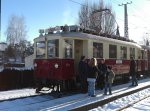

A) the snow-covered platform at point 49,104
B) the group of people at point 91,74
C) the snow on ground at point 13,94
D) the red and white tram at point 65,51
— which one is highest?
the red and white tram at point 65,51

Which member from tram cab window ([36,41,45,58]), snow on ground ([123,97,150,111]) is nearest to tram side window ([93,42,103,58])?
tram cab window ([36,41,45,58])

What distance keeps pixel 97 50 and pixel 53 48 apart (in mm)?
2849

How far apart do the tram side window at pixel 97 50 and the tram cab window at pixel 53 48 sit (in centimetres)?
245

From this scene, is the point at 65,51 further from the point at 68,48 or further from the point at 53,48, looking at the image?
the point at 53,48

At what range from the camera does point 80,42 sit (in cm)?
1605

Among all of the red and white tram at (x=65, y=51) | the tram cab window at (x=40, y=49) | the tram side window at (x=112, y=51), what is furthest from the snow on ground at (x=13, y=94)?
the tram side window at (x=112, y=51)

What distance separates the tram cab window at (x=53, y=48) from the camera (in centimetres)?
1475

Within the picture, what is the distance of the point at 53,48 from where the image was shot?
14930mm

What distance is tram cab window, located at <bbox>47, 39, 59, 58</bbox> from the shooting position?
14.8 m

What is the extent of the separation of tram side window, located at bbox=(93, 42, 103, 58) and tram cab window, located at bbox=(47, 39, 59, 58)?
8.03ft

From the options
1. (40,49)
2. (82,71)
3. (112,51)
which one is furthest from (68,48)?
(112,51)

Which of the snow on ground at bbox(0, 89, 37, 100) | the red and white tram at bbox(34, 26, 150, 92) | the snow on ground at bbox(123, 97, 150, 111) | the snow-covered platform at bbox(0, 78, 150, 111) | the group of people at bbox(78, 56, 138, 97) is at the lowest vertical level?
the snow on ground at bbox(123, 97, 150, 111)

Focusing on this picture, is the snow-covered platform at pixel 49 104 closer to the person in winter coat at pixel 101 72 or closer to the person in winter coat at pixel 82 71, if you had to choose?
the person in winter coat at pixel 82 71

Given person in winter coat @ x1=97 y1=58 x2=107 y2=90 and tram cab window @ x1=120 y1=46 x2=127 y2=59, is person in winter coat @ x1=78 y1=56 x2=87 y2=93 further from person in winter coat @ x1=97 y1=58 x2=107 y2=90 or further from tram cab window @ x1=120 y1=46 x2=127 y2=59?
tram cab window @ x1=120 y1=46 x2=127 y2=59
